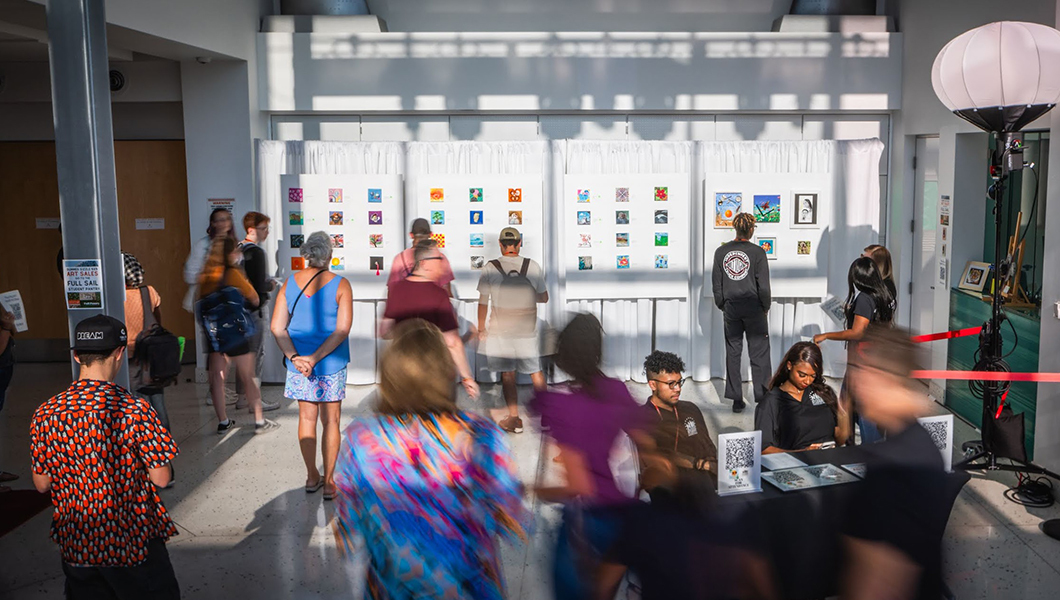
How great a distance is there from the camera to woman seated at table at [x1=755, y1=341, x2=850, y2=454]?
4.91 meters

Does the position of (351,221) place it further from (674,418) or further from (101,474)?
(101,474)

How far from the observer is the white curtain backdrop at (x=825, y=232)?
9016 millimetres

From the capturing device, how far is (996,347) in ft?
20.1

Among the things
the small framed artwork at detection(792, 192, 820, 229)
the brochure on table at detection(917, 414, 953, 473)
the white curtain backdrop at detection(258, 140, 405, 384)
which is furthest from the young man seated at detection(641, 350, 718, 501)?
the white curtain backdrop at detection(258, 140, 405, 384)

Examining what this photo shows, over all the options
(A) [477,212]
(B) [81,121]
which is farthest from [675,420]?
(A) [477,212]

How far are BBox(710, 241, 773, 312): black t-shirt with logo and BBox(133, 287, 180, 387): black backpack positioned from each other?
4491mm

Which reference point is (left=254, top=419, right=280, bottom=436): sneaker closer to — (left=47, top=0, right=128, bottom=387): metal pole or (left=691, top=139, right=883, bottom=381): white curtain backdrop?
(left=47, top=0, right=128, bottom=387): metal pole

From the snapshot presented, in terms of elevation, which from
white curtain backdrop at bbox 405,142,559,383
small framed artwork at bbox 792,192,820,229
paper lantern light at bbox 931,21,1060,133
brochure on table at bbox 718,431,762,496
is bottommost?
brochure on table at bbox 718,431,762,496

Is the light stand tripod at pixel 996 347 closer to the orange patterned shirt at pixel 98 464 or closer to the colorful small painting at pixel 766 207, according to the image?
the colorful small painting at pixel 766 207

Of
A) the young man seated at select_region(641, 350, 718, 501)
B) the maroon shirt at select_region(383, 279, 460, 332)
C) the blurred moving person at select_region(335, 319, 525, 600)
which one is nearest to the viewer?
the blurred moving person at select_region(335, 319, 525, 600)

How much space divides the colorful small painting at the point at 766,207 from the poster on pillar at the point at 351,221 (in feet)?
11.3

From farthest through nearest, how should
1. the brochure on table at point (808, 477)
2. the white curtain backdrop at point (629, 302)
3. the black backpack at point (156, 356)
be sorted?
the white curtain backdrop at point (629, 302) < the black backpack at point (156, 356) < the brochure on table at point (808, 477)

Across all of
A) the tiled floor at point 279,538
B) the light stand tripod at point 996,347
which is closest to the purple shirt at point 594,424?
the tiled floor at point 279,538

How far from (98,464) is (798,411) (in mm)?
3392
